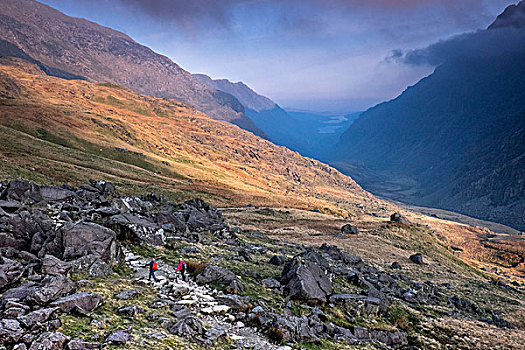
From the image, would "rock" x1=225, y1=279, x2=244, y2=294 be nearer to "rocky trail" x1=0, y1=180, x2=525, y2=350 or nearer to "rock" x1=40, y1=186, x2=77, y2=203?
"rocky trail" x1=0, y1=180, x2=525, y2=350

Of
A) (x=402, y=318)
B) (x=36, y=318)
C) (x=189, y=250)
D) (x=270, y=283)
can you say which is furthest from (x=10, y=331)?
(x=402, y=318)

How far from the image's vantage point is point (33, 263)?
42.0 feet

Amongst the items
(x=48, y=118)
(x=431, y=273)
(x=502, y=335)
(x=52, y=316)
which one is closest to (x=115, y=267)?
(x=52, y=316)

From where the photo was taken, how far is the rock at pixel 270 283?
1791 centimetres

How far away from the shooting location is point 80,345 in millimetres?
8703

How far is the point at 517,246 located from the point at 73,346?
436ft

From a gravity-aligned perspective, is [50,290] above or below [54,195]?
above

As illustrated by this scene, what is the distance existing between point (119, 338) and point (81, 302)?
251cm

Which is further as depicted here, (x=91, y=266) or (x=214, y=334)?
(x=91, y=266)

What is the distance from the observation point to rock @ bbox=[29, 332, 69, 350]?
830cm

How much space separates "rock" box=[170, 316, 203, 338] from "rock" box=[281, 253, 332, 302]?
698cm

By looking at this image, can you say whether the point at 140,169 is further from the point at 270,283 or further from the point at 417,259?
the point at 270,283

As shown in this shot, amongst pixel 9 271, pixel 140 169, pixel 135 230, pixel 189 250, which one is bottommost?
pixel 140 169

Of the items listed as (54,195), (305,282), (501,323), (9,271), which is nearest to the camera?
(9,271)
